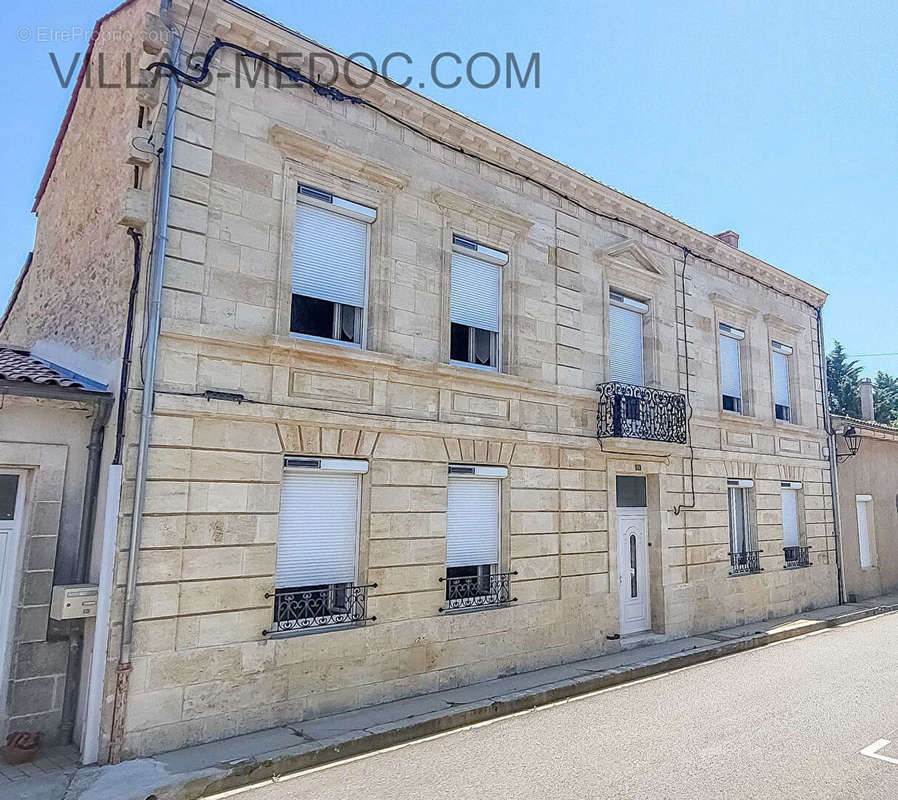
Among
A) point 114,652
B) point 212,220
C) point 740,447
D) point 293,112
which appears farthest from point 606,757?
point 740,447

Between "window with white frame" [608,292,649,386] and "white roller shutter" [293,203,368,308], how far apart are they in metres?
4.46

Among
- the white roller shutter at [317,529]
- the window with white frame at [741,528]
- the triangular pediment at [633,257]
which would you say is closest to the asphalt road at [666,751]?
the white roller shutter at [317,529]

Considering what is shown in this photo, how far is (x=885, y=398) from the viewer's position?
33.9 meters

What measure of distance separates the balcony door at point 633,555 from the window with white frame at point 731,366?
3057 mm

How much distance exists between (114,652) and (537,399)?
19.0 feet

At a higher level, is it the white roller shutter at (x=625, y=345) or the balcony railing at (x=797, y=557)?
the white roller shutter at (x=625, y=345)

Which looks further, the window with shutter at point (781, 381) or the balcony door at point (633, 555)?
the window with shutter at point (781, 381)

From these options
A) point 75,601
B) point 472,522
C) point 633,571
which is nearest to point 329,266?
point 472,522

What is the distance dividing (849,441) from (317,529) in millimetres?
12957

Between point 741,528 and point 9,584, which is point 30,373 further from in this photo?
point 741,528

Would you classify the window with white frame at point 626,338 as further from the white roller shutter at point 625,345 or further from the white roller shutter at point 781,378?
the white roller shutter at point 781,378

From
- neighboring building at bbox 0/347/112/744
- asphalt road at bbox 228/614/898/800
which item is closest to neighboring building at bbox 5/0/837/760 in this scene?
neighboring building at bbox 0/347/112/744

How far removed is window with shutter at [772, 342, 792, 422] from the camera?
45.2 feet

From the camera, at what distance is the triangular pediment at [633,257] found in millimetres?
10625
